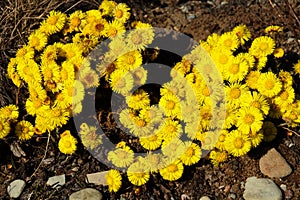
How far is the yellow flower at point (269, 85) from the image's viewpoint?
9.86 feet

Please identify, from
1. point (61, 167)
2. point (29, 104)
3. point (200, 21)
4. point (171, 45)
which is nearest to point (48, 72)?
point (29, 104)

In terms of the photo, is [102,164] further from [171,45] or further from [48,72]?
[171,45]

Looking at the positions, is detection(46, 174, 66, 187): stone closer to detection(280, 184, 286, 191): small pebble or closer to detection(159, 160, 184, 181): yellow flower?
detection(159, 160, 184, 181): yellow flower

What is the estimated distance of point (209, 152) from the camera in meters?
3.13

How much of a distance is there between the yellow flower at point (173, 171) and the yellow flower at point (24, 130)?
0.95 metres

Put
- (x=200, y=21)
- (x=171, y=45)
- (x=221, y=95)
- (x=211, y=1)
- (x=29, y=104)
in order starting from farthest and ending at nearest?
(x=211, y=1), (x=200, y=21), (x=171, y=45), (x=29, y=104), (x=221, y=95)

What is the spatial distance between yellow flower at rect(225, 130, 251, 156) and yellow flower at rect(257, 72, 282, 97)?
300 mm

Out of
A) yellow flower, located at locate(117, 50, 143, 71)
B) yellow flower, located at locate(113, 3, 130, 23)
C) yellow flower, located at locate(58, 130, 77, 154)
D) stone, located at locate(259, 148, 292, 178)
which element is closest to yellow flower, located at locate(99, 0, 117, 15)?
yellow flower, located at locate(113, 3, 130, 23)

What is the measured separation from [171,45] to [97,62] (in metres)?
0.70

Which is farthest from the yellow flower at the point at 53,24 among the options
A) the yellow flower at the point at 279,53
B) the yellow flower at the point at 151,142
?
the yellow flower at the point at 279,53

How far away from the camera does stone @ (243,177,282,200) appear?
3113 mm

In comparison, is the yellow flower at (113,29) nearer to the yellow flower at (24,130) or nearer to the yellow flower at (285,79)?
the yellow flower at (24,130)

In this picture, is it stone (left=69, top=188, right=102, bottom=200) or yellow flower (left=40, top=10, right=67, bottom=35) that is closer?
stone (left=69, top=188, right=102, bottom=200)

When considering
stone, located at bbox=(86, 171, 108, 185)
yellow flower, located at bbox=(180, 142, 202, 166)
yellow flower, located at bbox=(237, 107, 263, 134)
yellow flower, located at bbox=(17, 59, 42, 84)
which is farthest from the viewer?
stone, located at bbox=(86, 171, 108, 185)
